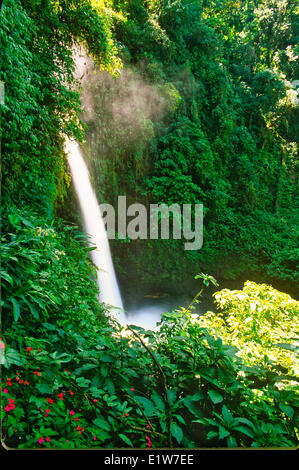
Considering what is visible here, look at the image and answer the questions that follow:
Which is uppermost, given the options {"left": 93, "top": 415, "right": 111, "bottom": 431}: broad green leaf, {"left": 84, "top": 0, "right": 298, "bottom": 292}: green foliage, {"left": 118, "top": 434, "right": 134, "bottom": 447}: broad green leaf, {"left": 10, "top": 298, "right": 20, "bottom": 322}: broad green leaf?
{"left": 84, "top": 0, "right": 298, "bottom": 292}: green foliage

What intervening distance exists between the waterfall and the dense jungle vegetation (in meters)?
0.49

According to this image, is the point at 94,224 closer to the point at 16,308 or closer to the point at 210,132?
the point at 16,308

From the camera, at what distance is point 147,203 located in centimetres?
943

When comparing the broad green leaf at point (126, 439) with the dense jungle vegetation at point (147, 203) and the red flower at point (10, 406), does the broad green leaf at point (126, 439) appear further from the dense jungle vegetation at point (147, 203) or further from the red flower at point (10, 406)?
the red flower at point (10, 406)

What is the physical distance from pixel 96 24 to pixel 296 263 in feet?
35.4

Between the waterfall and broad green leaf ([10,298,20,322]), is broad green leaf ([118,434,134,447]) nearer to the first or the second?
broad green leaf ([10,298,20,322])

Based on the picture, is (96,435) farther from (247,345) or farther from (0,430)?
(247,345)

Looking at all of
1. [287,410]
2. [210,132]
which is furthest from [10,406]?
[210,132]

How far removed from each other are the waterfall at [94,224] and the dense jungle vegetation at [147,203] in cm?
49

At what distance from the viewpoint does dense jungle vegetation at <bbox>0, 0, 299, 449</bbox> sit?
46.1 inches

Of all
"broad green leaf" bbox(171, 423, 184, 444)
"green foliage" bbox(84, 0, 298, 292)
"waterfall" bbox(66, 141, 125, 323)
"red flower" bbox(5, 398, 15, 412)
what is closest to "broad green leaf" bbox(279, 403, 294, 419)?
"broad green leaf" bbox(171, 423, 184, 444)

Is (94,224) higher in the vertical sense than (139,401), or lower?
higher

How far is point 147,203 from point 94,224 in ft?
10.00

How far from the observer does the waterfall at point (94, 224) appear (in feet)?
19.2
